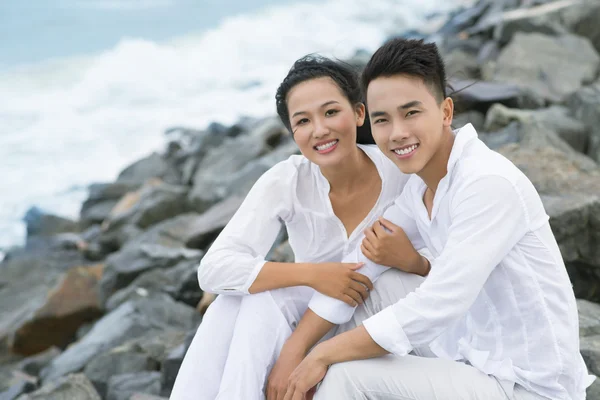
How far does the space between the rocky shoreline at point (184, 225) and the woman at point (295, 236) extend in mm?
468

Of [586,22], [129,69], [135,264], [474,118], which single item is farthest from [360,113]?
[129,69]

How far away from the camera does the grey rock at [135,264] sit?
A: 5.46 meters

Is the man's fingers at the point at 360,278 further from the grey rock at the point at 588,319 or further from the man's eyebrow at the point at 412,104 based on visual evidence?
the grey rock at the point at 588,319

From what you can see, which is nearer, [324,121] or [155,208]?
[324,121]

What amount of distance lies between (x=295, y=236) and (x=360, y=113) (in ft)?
1.68

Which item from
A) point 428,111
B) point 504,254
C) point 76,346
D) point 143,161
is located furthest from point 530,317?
point 143,161

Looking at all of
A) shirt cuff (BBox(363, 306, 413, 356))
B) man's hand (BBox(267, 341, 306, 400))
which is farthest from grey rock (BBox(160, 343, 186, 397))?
shirt cuff (BBox(363, 306, 413, 356))

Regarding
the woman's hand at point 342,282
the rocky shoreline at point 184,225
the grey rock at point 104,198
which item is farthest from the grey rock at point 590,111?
the grey rock at point 104,198

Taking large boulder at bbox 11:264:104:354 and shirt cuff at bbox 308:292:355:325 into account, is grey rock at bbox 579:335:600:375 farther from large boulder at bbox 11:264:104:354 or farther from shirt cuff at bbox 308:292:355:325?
large boulder at bbox 11:264:104:354

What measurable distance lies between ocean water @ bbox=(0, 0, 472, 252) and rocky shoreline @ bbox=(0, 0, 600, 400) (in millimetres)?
1810

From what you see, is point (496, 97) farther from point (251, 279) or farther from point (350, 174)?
point (251, 279)

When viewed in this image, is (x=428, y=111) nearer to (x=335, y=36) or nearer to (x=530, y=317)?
(x=530, y=317)

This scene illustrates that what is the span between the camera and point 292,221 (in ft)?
8.59

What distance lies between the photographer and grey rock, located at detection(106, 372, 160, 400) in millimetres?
3408
